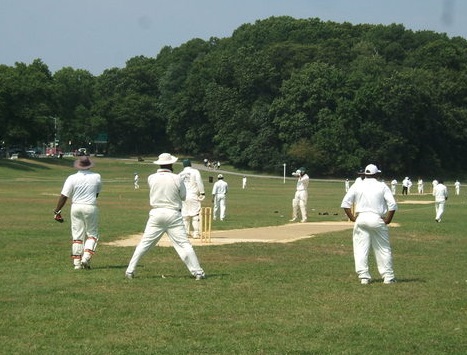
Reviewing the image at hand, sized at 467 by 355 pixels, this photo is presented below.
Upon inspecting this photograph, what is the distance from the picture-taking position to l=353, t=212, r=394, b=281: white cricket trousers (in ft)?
43.8

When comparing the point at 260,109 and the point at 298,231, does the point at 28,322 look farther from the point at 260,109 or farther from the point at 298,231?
the point at 260,109

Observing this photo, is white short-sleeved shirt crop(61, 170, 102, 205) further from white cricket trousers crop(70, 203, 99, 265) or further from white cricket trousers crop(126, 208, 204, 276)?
white cricket trousers crop(126, 208, 204, 276)

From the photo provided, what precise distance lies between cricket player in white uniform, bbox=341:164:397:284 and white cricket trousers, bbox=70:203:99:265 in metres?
4.06

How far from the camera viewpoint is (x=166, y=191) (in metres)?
13.3

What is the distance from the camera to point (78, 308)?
34.9 feet

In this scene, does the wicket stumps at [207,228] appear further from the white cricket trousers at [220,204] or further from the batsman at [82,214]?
the white cricket trousers at [220,204]

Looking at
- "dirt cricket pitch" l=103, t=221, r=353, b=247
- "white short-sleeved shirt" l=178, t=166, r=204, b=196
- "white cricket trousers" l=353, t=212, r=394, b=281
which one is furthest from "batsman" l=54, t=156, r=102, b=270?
"white short-sleeved shirt" l=178, t=166, r=204, b=196

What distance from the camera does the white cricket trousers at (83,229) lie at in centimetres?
1453

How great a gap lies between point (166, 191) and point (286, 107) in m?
87.4

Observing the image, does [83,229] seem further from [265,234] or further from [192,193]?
[265,234]

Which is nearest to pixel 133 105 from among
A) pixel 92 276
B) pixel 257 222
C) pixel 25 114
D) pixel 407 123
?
pixel 25 114

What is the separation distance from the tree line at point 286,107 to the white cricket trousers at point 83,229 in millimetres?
81097

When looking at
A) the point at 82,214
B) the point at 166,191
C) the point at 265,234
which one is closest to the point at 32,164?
the point at 265,234

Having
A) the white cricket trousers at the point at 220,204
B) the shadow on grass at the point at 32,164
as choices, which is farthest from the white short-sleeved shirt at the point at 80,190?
the shadow on grass at the point at 32,164
